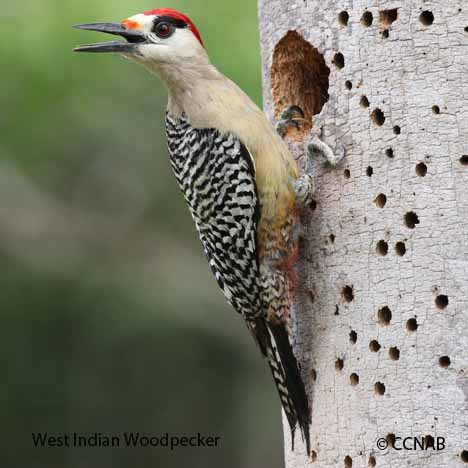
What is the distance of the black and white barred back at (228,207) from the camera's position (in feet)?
12.2

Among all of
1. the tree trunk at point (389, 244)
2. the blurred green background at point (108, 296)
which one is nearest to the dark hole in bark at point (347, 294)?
the tree trunk at point (389, 244)

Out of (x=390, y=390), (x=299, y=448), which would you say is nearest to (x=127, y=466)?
(x=299, y=448)

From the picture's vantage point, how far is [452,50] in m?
3.30

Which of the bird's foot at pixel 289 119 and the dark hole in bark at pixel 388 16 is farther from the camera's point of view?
the bird's foot at pixel 289 119

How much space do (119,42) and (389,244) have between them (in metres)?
1.27

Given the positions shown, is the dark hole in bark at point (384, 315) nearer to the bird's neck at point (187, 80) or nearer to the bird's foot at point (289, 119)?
the bird's foot at point (289, 119)

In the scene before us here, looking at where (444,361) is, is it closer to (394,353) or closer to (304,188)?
(394,353)

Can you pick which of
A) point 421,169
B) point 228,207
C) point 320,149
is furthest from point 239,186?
point 421,169

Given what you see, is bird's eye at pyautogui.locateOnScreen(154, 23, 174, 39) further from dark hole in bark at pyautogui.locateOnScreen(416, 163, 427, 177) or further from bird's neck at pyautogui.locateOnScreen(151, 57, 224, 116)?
dark hole in bark at pyautogui.locateOnScreen(416, 163, 427, 177)

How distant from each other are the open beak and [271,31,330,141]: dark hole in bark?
53 centimetres

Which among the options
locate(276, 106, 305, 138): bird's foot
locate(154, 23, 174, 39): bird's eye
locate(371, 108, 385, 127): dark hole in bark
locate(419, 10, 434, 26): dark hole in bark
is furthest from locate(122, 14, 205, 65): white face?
locate(419, 10, 434, 26): dark hole in bark

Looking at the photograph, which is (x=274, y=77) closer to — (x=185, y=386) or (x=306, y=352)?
(x=306, y=352)

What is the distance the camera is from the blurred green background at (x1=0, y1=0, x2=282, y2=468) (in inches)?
279

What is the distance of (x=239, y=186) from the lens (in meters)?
3.74
